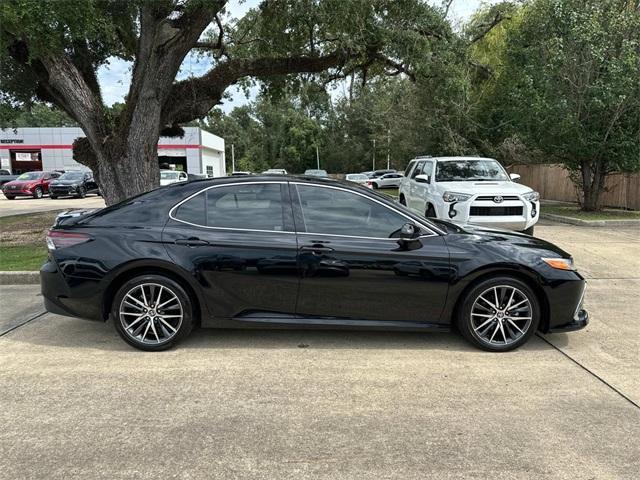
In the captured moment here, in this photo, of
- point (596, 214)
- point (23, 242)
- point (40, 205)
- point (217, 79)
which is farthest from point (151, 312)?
point (40, 205)

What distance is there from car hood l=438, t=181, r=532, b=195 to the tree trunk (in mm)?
8302

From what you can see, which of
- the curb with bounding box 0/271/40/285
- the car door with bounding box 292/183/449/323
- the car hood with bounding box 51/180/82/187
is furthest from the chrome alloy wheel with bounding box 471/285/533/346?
the car hood with bounding box 51/180/82/187

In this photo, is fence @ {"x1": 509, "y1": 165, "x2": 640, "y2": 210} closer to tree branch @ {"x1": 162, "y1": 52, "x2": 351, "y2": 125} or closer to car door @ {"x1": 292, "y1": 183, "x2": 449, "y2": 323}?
tree branch @ {"x1": 162, "y1": 52, "x2": 351, "y2": 125}

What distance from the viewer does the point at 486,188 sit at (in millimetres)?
9688

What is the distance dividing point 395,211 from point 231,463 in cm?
271

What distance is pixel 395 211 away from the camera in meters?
4.89

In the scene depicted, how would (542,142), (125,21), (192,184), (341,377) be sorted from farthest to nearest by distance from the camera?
(542,142) < (125,21) < (192,184) < (341,377)

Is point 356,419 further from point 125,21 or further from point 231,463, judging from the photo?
point 125,21

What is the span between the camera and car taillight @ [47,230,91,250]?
192 inches

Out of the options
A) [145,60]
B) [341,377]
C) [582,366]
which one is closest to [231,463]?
[341,377]

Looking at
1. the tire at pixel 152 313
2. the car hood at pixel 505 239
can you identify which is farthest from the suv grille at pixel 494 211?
the tire at pixel 152 313

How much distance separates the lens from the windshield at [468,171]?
1077 cm

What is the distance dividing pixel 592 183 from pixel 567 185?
5.94 metres

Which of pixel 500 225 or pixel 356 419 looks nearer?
pixel 356 419
